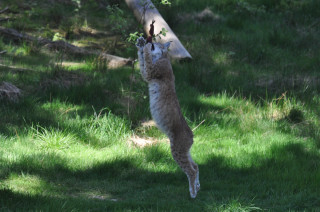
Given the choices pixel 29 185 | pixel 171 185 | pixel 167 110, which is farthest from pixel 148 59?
pixel 29 185

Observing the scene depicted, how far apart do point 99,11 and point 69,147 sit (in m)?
6.67

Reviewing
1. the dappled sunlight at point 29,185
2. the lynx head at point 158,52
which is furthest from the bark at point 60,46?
the dappled sunlight at point 29,185

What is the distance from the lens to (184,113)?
→ 774 centimetres

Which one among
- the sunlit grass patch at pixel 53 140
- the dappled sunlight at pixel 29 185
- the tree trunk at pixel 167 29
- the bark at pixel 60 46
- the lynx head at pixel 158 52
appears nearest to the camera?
the dappled sunlight at pixel 29 185

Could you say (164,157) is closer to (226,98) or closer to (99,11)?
(226,98)

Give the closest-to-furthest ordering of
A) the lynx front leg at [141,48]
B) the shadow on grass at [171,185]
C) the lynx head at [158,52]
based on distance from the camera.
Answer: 1. the shadow on grass at [171,185]
2. the lynx front leg at [141,48]
3. the lynx head at [158,52]

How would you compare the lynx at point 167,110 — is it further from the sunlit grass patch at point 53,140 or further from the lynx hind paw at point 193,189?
the sunlit grass patch at point 53,140

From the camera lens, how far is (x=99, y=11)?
39.9ft

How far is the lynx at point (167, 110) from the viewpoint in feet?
17.5

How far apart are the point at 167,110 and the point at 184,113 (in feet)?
7.79

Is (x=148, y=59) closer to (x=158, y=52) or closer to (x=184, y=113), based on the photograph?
(x=158, y=52)

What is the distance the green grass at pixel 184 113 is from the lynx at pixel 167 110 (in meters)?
0.41

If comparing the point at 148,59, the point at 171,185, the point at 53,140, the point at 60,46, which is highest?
the point at 148,59

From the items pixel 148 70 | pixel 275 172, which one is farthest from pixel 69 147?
pixel 275 172
